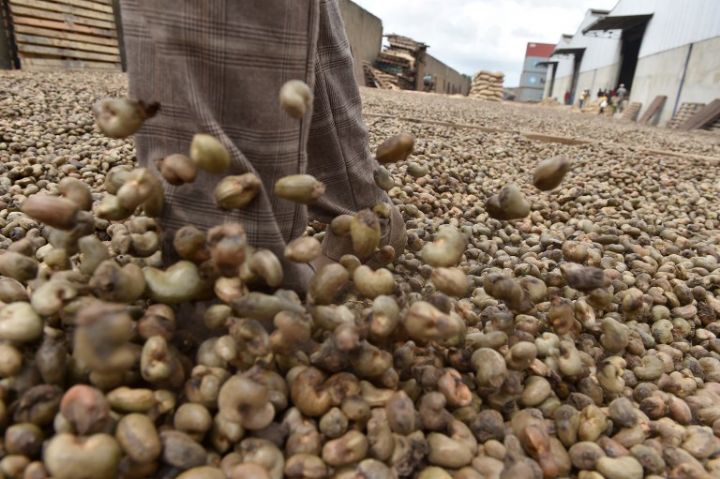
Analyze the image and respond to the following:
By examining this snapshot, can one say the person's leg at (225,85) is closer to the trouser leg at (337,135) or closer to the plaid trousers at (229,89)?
the plaid trousers at (229,89)

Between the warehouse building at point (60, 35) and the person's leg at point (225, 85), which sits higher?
the warehouse building at point (60, 35)

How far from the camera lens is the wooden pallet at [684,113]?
12250mm

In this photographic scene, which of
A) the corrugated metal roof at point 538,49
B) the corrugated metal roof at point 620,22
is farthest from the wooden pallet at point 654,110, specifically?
the corrugated metal roof at point 538,49

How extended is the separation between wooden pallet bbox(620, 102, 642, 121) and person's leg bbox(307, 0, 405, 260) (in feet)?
55.6

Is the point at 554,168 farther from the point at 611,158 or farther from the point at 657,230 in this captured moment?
the point at 611,158

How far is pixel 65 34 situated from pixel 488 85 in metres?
16.3

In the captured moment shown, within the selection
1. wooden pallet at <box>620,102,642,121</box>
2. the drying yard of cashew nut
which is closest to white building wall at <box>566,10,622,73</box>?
wooden pallet at <box>620,102,642,121</box>

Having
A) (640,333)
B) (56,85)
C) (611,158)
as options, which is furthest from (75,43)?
(640,333)

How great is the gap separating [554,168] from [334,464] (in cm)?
87

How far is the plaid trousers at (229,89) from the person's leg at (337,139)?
0.27 metres

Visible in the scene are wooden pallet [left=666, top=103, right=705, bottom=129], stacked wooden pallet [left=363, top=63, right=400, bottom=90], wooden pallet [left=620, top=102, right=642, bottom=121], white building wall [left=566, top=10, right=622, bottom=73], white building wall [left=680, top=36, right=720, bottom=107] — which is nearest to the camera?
white building wall [left=680, top=36, right=720, bottom=107]

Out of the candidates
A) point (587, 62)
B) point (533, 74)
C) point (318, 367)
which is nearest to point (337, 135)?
point (318, 367)

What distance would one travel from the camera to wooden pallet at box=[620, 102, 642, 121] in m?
16.1

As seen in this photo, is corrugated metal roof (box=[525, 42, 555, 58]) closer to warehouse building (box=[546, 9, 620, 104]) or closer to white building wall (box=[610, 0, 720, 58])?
warehouse building (box=[546, 9, 620, 104])
